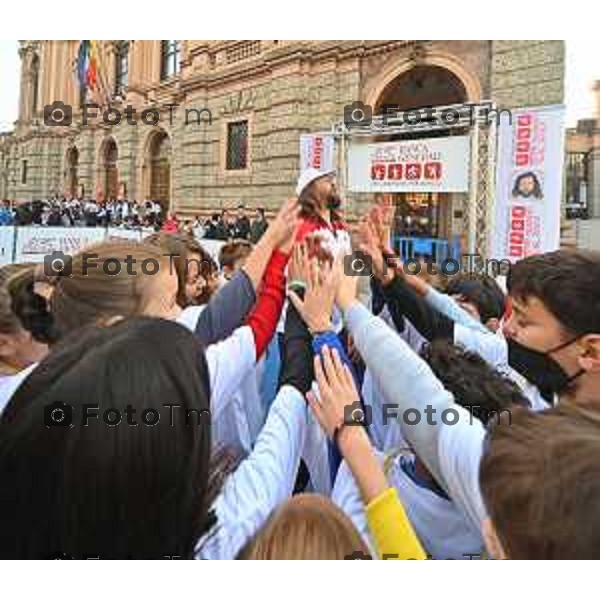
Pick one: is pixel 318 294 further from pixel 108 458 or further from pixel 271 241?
pixel 108 458

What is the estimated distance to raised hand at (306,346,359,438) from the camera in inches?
40.7

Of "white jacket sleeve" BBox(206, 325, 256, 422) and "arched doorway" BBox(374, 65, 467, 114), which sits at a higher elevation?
"arched doorway" BBox(374, 65, 467, 114)

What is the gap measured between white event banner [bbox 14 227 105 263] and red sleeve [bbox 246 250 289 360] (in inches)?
57.6

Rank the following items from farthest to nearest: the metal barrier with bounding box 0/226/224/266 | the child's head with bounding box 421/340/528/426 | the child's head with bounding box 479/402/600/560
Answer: the metal barrier with bounding box 0/226/224/266, the child's head with bounding box 421/340/528/426, the child's head with bounding box 479/402/600/560

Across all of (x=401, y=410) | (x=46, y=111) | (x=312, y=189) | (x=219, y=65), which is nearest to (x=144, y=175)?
(x=46, y=111)

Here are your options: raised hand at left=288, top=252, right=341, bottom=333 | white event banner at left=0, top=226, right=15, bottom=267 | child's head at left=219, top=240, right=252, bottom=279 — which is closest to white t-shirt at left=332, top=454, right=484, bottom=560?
raised hand at left=288, top=252, right=341, bottom=333

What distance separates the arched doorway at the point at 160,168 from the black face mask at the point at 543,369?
5.19 feet

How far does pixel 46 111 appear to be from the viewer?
2246 millimetres

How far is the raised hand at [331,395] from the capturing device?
1034 millimetres

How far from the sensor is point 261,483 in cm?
91

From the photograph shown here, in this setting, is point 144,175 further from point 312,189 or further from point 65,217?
point 312,189

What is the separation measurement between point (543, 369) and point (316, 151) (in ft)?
5.03
